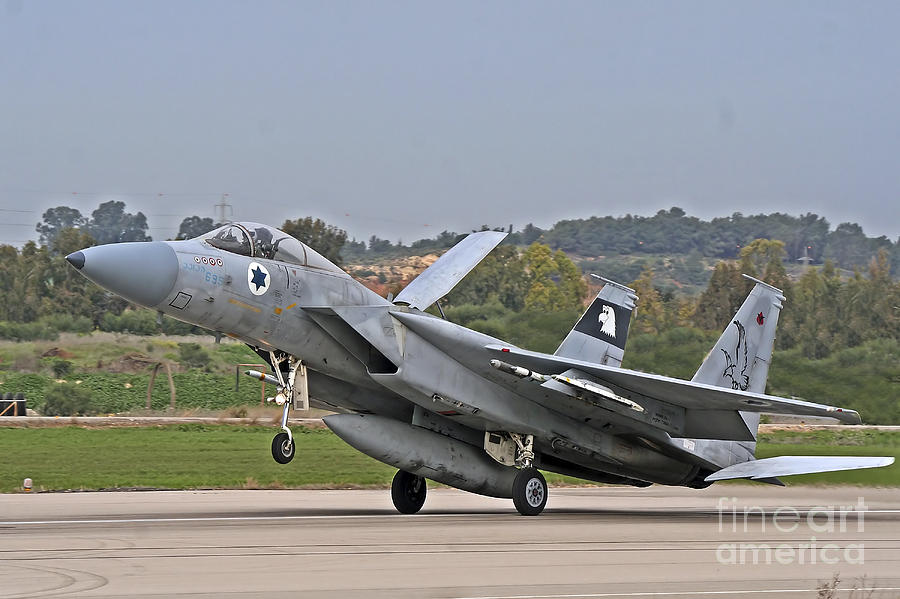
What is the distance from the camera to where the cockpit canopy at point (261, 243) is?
1211 cm

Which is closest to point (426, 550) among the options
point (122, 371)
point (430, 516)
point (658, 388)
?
point (430, 516)

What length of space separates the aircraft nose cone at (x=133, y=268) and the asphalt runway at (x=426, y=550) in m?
2.44

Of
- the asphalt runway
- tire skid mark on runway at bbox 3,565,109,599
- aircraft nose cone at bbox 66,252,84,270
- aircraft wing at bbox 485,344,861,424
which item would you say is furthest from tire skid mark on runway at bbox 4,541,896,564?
aircraft nose cone at bbox 66,252,84,270

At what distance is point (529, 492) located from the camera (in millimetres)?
13555

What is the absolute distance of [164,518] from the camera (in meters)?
12.1

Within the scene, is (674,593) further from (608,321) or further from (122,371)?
(122,371)

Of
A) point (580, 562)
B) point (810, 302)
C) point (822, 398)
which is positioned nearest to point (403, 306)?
point (580, 562)

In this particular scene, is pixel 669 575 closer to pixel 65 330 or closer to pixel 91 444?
pixel 91 444

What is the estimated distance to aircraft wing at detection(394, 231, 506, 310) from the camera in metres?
15.1

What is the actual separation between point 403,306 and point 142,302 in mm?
3529

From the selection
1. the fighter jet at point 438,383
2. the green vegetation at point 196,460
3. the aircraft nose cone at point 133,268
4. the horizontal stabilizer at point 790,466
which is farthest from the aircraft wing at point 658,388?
the green vegetation at point 196,460

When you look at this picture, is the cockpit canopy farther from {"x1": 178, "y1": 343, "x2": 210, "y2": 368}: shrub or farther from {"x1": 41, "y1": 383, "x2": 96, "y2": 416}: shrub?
{"x1": 178, "y1": 343, "x2": 210, "y2": 368}: shrub

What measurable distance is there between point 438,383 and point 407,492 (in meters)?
2.00

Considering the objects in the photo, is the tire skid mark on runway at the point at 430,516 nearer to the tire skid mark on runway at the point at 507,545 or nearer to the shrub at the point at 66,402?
the tire skid mark on runway at the point at 507,545
